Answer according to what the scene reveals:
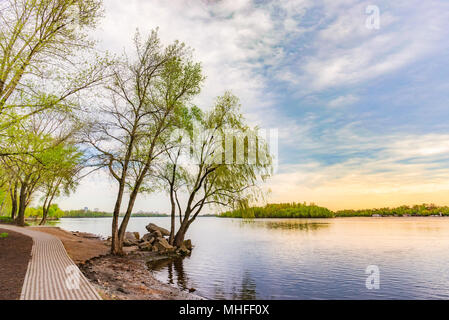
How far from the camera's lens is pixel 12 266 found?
1086 cm

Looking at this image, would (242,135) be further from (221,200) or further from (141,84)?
(141,84)

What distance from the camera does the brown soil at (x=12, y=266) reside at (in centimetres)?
778

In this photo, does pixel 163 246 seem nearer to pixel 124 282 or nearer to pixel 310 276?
pixel 124 282

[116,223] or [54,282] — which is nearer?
[54,282]

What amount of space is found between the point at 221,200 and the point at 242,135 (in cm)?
592

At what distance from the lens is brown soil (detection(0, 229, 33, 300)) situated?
778 centimetres

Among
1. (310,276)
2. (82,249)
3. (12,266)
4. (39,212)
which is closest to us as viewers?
(12,266)

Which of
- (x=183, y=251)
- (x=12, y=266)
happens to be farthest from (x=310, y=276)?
(x=12, y=266)

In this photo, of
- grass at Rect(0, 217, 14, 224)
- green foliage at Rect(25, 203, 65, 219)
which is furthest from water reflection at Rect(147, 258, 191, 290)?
green foliage at Rect(25, 203, 65, 219)

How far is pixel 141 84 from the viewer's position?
19.4m

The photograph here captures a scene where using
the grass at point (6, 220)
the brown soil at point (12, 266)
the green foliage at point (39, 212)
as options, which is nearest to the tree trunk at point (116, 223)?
the brown soil at point (12, 266)
